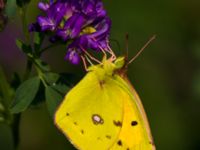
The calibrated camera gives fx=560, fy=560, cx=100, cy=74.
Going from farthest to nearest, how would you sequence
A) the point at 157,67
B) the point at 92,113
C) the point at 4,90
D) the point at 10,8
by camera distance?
1. the point at 157,67
2. the point at 4,90
3. the point at 92,113
4. the point at 10,8

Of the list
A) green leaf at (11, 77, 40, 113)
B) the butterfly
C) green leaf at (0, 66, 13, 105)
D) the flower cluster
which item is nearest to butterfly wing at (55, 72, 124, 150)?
the butterfly

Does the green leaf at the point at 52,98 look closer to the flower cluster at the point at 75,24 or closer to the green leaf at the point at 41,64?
the green leaf at the point at 41,64

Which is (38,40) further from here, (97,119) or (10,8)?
(97,119)

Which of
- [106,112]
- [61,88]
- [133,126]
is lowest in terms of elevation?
[133,126]

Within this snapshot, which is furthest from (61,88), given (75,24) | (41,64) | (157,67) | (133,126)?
(157,67)

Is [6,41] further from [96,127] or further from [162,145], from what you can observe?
[96,127]

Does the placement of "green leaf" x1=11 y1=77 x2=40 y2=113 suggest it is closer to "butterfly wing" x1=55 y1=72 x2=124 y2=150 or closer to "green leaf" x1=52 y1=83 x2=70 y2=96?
"green leaf" x1=52 y1=83 x2=70 y2=96

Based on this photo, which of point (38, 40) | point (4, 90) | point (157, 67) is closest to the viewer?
point (38, 40)
